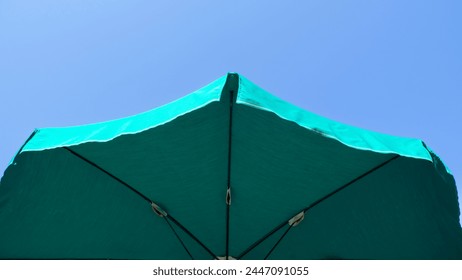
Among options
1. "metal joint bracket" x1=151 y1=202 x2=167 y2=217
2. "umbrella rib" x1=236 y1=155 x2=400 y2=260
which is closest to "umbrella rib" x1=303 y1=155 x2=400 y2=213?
"umbrella rib" x1=236 y1=155 x2=400 y2=260

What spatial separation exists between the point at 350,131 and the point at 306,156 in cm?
32

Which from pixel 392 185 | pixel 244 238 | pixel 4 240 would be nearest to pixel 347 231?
pixel 392 185

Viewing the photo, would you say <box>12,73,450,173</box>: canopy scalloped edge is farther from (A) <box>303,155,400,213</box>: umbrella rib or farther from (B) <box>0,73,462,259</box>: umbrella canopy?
(A) <box>303,155,400,213</box>: umbrella rib

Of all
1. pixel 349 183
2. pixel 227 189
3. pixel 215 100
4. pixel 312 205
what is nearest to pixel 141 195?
pixel 227 189

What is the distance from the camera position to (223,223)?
9.83 ft

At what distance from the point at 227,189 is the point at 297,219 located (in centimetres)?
64

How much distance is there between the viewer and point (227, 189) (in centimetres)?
271

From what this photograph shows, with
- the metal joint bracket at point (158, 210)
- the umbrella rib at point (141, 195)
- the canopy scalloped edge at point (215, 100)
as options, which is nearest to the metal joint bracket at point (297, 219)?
the umbrella rib at point (141, 195)

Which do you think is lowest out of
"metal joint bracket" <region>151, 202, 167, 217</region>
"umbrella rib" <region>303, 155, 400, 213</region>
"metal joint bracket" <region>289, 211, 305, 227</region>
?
"metal joint bracket" <region>289, 211, 305, 227</region>

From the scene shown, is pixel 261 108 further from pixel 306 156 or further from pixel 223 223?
pixel 223 223

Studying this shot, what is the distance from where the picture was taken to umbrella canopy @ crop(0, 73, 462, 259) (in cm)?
213

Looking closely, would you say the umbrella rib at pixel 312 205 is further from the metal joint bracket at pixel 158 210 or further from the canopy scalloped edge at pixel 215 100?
the metal joint bracket at pixel 158 210

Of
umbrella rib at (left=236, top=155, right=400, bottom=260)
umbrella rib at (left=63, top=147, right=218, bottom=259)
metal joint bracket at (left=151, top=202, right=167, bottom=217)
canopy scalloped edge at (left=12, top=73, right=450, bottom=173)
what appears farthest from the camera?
metal joint bracket at (left=151, top=202, right=167, bottom=217)

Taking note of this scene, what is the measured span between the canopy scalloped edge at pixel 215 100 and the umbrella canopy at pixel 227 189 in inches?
0.4
